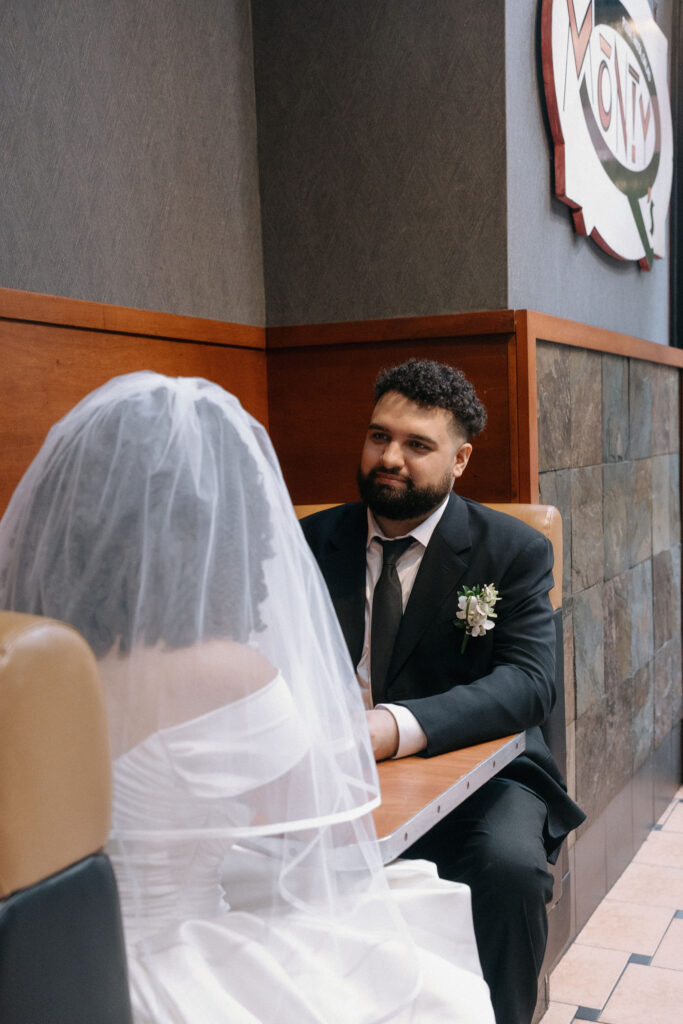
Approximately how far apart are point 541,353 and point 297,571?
179cm

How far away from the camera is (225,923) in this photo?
47.5 inches

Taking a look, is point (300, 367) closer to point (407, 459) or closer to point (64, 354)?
point (407, 459)

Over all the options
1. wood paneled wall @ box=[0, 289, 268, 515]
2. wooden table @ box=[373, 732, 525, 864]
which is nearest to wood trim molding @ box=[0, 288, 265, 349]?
wood paneled wall @ box=[0, 289, 268, 515]

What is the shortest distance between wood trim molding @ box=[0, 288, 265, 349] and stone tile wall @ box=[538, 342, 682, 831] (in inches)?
34.9

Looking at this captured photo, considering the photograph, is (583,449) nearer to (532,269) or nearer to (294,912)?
(532,269)

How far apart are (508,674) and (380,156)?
5.14ft

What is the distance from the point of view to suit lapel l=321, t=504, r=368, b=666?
226cm

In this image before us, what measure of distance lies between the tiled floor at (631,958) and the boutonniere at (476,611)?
4.14 feet

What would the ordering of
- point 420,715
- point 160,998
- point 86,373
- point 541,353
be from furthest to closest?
1. point 541,353
2. point 86,373
3. point 420,715
4. point 160,998

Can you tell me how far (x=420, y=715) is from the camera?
1772 mm

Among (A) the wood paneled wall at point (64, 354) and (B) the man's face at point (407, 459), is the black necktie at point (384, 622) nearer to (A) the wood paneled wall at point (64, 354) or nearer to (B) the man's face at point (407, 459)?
(B) the man's face at point (407, 459)

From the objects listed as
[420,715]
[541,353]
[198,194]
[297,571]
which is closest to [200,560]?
[297,571]

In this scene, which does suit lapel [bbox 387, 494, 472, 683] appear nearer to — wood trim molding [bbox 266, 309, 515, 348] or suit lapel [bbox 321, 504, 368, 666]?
suit lapel [bbox 321, 504, 368, 666]

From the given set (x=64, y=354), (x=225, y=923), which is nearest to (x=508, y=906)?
(x=225, y=923)
